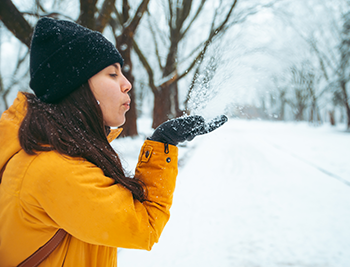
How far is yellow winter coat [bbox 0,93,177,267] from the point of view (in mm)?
724

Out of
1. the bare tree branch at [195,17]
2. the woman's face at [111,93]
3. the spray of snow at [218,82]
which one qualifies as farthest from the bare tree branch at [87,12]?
the bare tree branch at [195,17]

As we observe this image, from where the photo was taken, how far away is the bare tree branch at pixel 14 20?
168 inches

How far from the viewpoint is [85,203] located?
74 cm

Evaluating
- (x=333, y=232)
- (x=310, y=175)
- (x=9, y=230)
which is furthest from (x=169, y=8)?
(x=9, y=230)

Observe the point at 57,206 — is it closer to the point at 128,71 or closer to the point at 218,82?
the point at 218,82

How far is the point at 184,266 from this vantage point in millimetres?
2307

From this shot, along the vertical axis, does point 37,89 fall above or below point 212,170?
above

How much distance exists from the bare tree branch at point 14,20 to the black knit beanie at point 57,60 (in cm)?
474

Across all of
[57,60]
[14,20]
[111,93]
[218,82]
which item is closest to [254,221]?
[218,82]

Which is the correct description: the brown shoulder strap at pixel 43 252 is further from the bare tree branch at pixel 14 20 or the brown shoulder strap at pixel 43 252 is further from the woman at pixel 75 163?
the bare tree branch at pixel 14 20

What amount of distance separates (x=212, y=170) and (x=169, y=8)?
7.06 m

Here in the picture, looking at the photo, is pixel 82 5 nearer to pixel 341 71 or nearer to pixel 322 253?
pixel 322 253

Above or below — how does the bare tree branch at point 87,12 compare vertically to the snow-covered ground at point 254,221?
above

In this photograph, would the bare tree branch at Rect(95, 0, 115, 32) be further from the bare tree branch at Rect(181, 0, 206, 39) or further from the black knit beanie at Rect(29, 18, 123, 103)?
the bare tree branch at Rect(181, 0, 206, 39)
